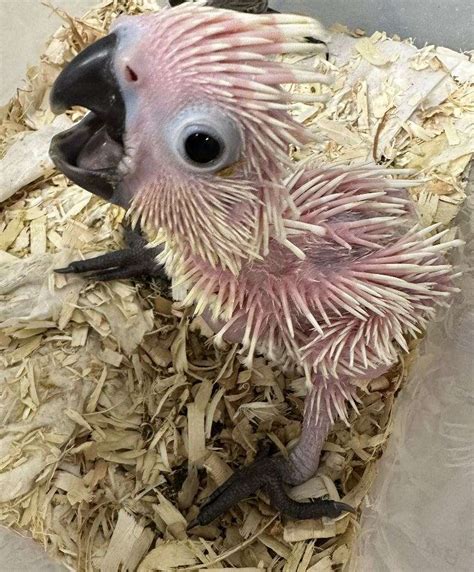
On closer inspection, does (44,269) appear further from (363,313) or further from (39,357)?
(363,313)

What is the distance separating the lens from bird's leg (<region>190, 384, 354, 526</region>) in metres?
0.94

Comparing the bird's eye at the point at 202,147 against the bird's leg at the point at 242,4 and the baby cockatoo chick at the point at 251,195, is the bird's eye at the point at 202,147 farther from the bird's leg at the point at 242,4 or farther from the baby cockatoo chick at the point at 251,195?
the bird's leg at the point at 242,4

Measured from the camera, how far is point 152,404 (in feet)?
3.33

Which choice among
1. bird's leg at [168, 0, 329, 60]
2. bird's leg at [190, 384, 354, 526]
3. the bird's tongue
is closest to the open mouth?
the bird's tongue

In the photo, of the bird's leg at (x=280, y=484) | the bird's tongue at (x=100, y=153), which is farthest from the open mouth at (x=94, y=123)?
the bird's leg at (x=280, y=484)

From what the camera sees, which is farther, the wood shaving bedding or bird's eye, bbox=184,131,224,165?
the wood shaving bedding

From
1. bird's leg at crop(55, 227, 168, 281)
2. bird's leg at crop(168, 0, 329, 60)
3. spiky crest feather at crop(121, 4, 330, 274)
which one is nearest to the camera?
spiky crest feather at crop(121, 4, 330, 274)

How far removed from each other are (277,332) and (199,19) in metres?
0.39

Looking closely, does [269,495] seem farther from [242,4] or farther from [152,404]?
[242,4]

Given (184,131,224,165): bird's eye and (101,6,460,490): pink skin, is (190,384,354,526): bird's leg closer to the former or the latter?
(101,6,460,490): pink skin

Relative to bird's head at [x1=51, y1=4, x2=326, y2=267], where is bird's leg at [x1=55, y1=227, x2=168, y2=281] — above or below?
below

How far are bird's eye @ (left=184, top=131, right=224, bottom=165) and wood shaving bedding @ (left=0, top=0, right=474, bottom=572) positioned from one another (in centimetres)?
48

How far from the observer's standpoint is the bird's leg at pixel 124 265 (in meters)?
1.00

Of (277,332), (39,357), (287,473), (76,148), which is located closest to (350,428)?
(287,473)
